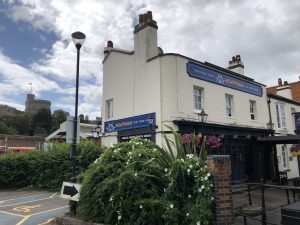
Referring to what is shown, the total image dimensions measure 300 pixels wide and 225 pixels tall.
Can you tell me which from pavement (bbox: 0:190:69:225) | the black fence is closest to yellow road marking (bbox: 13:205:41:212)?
pavement (bbox: 0:190:69:225)

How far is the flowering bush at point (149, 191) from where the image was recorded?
575cm

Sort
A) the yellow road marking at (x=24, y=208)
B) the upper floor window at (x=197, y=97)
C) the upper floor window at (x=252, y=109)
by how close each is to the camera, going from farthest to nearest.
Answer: the upper floor window at (x=252, y=109)
the upper floor window at (x=197, y=97)
the yellow road marking at (x=24, y=208)

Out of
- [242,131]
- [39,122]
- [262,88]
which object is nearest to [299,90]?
[262,88]

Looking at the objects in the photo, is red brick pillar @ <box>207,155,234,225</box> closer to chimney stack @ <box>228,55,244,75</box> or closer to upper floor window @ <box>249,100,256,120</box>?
upper floor window @ <box>249,100,256,120</box>

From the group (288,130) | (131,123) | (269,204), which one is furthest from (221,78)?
(288,130)

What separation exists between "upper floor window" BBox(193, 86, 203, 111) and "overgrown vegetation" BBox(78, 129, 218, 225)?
885cm

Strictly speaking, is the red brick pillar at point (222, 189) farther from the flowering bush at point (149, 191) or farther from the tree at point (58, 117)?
the tree at point (58, 117)

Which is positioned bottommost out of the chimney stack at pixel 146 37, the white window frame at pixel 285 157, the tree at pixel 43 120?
the white window frame at pixel 285 157

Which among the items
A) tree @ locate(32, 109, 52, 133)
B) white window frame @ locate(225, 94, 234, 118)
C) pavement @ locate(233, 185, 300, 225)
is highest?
tree @ locate(32, 109, 52, 133)

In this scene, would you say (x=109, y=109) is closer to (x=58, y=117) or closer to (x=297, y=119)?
(x=297, y=119)

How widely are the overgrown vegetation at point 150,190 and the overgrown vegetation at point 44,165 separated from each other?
7.55 m

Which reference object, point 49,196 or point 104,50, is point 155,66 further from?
point 49,196

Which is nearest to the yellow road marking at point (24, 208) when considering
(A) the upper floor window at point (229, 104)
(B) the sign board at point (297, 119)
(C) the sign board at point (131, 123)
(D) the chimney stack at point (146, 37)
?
(C) the sign board at point (131, 123)

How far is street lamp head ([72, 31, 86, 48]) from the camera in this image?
8.38m
